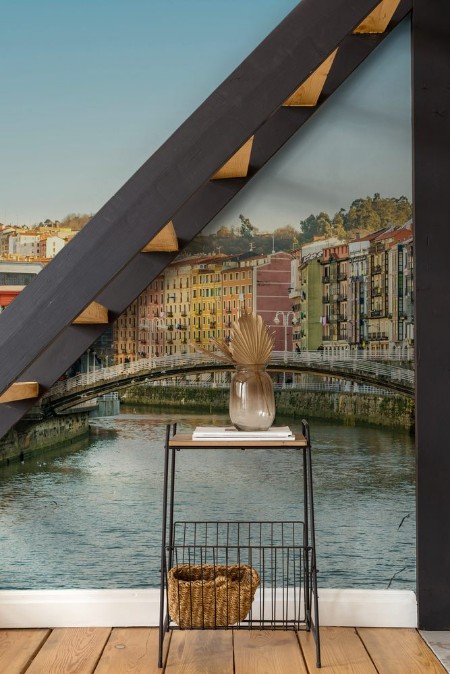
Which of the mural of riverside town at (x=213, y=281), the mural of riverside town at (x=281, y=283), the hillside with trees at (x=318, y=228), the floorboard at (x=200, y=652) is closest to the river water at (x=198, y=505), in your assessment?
the mural of riverside town at (x=213, y=281)

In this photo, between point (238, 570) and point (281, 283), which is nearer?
point (238, 570)

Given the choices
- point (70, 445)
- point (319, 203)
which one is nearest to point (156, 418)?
point (70, 445)

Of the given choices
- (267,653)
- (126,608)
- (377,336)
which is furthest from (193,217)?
(267,653)

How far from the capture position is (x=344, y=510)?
2932 millimetres

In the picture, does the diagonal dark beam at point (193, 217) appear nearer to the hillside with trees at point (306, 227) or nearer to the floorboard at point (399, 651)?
the hillside with trees at point (306, 227)

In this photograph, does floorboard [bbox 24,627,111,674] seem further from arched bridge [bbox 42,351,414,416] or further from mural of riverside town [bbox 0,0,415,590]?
arched bridge [bbox 42,351,414,416]

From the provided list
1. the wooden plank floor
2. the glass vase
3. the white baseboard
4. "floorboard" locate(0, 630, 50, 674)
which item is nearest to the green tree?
the glass vase

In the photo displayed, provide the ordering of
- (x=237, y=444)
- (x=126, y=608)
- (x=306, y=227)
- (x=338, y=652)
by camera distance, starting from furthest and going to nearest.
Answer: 1. (x=306, y=227)
2. (x=126, y=608)
3. (x=338, y=652)
4. (x=237, y=444)

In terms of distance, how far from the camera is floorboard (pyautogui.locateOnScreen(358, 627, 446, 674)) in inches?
97.7

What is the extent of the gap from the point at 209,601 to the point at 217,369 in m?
0.88

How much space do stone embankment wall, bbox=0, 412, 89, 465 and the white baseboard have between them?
50cm

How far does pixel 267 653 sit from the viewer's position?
103 inches

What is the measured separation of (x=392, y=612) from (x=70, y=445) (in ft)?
4.40

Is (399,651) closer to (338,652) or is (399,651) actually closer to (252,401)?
(338,652)
